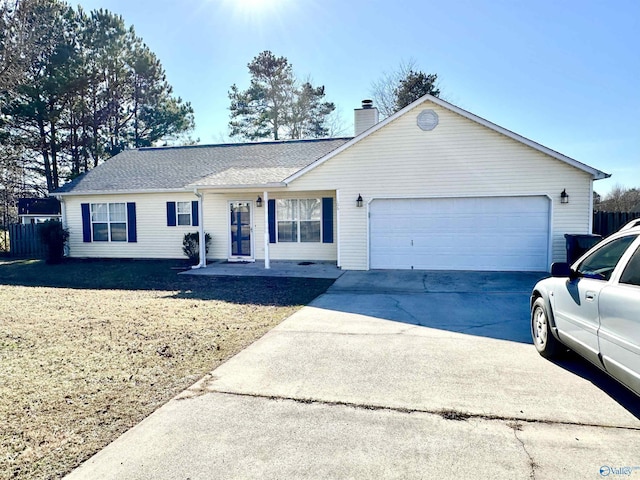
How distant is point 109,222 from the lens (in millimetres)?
15633

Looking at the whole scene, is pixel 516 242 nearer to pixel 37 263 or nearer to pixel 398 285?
pixel 398 285

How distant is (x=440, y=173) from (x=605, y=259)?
7.91 m

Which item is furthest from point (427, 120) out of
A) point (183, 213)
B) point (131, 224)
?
point (131, 224)

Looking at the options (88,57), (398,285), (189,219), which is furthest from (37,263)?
(88,57)

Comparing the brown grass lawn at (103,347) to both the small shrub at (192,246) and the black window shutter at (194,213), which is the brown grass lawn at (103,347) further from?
the black window shutter at (194,213)

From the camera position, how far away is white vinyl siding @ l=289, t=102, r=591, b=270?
10.8 meters

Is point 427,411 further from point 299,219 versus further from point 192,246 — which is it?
point 192,246

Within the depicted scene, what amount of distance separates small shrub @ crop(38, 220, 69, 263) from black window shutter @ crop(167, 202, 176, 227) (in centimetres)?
429

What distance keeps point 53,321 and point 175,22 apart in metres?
11.4

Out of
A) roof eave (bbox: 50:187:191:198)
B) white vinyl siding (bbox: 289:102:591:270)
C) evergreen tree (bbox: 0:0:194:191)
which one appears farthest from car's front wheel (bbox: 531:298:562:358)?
evergreen tree (bbox: 0:0:194:191)

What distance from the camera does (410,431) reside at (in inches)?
121

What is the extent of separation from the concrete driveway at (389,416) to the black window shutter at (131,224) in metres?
11.8

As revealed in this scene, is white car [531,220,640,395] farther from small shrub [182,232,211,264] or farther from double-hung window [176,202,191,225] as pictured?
double-hung window [176,202,191,225]

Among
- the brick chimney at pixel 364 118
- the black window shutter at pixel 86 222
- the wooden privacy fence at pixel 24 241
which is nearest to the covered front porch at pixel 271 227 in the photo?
the brick chimney at pixel 364 118
